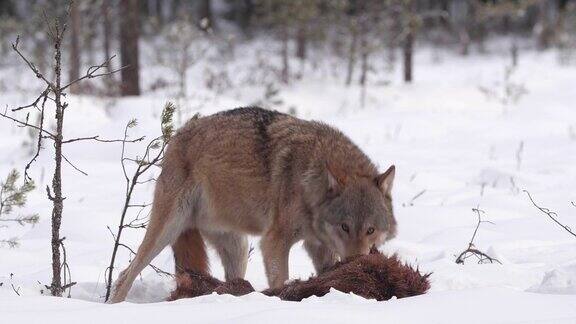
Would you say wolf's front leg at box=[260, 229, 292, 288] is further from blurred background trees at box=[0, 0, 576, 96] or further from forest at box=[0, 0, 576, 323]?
blurred background trees at box=[0, 0, 576, 96]

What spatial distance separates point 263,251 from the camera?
5.30 meters

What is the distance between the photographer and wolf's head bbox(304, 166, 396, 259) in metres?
4.94

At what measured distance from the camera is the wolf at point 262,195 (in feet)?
16.9

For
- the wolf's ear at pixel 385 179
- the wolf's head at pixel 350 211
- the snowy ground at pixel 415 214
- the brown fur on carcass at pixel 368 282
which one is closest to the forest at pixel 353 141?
the snowy ground at pixel 415 214

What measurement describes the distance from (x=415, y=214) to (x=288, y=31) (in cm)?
1798

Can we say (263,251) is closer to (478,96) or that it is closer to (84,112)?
(84,112)

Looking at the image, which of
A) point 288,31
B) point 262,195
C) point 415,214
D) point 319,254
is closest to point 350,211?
point 319,254

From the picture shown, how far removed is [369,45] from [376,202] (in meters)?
14.8

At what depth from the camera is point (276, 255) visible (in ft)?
17.2

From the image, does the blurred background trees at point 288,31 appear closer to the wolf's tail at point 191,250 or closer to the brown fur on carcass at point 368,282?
the wolf's tail at point 191,250

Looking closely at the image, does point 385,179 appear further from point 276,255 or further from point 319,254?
point 276,255

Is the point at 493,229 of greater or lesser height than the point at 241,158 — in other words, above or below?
below

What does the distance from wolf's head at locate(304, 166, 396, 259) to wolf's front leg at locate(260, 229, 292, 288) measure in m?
0.23

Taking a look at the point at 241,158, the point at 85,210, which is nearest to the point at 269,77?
the point at 85,210
